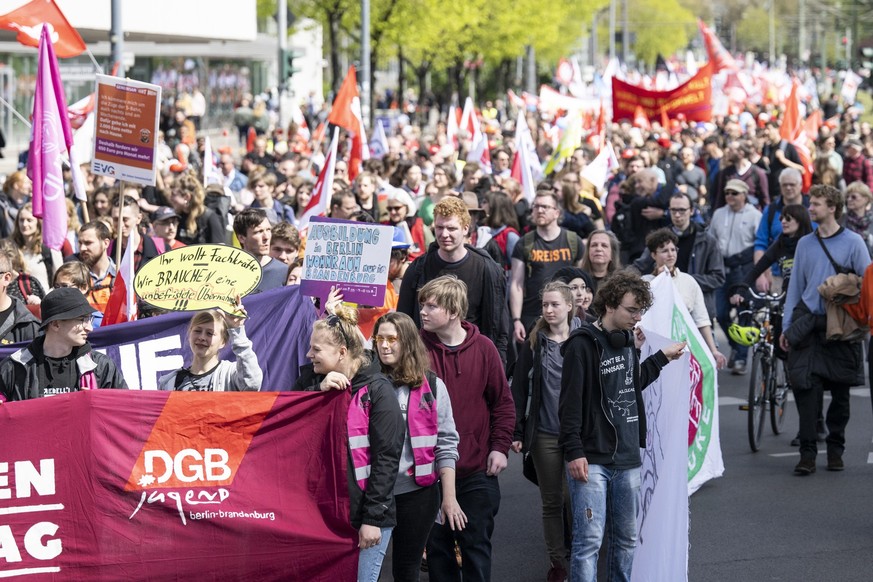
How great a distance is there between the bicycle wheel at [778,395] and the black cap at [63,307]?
229 inches

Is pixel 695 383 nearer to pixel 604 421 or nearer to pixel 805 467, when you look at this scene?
pixel 805 467

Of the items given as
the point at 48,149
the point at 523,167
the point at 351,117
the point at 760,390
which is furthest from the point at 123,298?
the point at 351,117

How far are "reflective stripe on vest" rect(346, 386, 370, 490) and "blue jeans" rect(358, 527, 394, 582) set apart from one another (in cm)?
23

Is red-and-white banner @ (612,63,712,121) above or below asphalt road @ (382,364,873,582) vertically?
above

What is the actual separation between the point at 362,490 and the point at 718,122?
32.2 m

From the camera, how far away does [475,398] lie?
6.51m

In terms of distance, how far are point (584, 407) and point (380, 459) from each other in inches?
45.1

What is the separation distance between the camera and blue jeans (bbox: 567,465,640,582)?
6.28m

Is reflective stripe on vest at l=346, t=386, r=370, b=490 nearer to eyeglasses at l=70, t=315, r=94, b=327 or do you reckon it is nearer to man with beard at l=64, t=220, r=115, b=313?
eyeglasses at l=70, t=315, r=94, b=327

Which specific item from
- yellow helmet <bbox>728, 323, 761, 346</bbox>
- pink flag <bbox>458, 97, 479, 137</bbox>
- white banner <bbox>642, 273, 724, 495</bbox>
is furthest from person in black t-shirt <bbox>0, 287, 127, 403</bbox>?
pink flag <bbox>458, 97, 479, 137</bbox>

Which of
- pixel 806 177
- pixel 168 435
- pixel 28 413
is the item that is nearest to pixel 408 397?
pixel 168 435

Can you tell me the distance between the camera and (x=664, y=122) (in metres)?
26.0

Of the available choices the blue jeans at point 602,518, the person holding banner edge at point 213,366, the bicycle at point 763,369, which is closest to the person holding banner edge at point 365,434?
the person holding banner edge at point 213,366

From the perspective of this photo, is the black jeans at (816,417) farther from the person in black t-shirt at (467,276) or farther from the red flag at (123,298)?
the red flag at (123,298)
